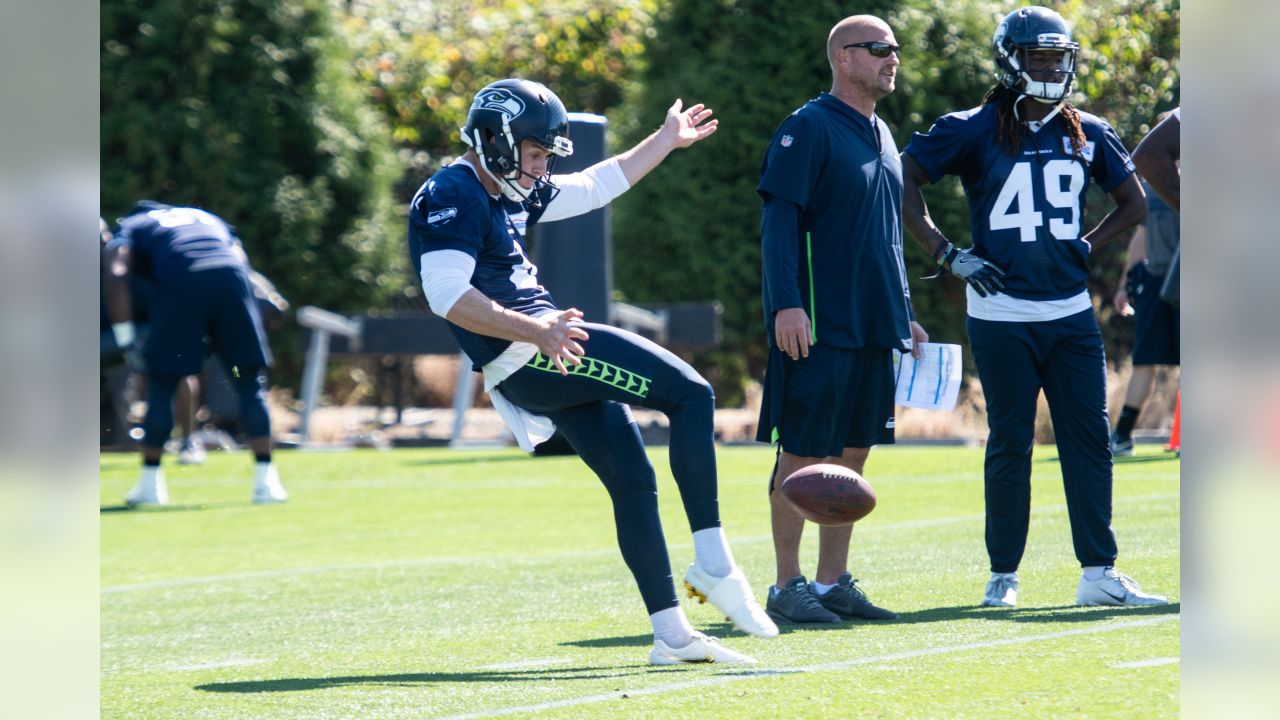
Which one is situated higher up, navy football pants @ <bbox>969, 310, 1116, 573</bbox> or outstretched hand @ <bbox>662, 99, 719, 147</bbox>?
outstretched hand @ <bbox>662, 99, 719, 147</bbox>

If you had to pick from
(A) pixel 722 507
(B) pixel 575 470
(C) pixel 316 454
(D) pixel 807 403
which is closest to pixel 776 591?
→ (D) pixel 807 403

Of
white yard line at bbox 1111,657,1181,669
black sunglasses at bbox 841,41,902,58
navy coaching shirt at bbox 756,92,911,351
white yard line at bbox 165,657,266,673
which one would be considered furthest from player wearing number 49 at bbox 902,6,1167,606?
white yard line at bbox 165,657,266,673

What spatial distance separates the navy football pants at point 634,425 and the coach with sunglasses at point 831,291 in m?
Answer: 0.98

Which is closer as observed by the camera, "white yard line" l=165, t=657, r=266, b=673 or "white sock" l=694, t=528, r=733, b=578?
"white sock" l=694, t=528, r=733, b=578

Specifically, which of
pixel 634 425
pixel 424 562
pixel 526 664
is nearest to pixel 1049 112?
pixel 634 425

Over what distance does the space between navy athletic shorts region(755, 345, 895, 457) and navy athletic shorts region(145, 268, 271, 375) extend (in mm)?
5840

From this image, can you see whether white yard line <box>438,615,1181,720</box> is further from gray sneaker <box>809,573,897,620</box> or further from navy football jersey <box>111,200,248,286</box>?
navy football jersey <box>111,200,248,286</box>

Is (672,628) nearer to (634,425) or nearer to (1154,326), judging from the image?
(634,425)

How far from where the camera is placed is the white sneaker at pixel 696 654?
17.0ft

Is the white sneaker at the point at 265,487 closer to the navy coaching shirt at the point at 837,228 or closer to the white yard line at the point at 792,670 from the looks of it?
the navy coaching shirt at the point at 837,228

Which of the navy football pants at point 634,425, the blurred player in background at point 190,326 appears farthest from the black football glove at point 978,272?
the blurred player in background at point 190,326

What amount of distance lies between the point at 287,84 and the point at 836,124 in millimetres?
14333

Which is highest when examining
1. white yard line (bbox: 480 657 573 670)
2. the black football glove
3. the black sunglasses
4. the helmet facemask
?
the black sunglasses

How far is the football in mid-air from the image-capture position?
555 cm
